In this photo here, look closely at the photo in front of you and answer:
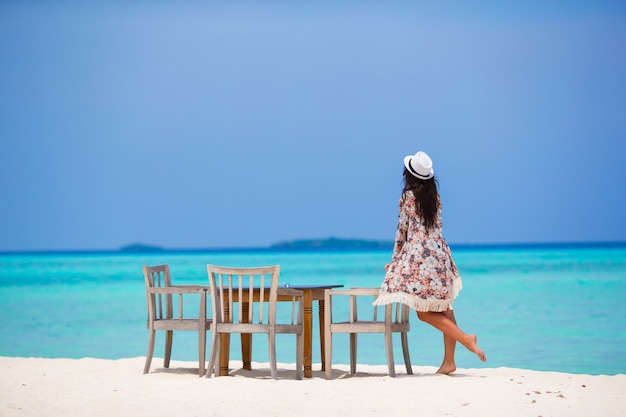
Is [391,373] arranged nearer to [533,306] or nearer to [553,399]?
[553,399]

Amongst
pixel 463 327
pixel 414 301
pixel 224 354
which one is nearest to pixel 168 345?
pixel 224 354

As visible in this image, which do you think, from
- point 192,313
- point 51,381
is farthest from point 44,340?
point 51,381

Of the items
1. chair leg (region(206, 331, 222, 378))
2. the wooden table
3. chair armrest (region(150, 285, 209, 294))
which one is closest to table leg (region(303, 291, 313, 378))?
the wooden table

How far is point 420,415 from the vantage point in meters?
5.32

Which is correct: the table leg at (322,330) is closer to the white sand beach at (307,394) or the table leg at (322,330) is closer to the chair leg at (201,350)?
the white sand beach at (307,394)

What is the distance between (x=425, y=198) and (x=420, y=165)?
221 millimetres

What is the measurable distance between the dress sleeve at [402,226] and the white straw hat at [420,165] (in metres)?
0.18

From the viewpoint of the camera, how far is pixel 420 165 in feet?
22.0

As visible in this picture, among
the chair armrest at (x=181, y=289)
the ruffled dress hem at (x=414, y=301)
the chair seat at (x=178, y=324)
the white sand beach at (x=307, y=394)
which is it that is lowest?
the white sand beach at (x=307, y=394)

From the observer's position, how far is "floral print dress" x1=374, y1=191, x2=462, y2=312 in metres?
6.64

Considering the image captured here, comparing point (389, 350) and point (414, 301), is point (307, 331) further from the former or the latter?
point (414, 301)

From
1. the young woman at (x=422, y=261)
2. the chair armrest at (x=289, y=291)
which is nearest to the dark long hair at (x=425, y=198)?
the young woman at (x=422, y=261)

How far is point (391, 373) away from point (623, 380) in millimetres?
1533

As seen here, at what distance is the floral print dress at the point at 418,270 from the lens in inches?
261
